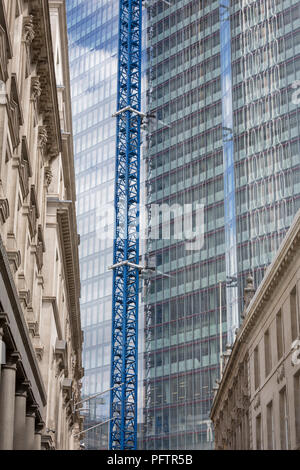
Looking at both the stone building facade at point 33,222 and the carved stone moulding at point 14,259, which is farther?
the carved stone moulding at point 14,259

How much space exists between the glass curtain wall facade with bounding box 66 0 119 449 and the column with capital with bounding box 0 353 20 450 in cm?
10460

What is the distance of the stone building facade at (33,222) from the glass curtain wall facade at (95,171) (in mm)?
80869

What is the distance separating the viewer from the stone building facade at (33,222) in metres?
28.2

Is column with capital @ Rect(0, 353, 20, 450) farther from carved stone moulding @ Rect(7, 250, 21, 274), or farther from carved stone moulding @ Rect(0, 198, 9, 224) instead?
carved stone moulding @ Rect(0, 198, 9, 224)

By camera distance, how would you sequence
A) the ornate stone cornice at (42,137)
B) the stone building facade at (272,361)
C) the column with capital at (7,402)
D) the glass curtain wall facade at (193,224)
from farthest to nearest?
the glass curtain wall facade at (193,224)
the ornate stone cornice at (42,137)
the stone building facade at (272,361)
the column with capital at (7,402)

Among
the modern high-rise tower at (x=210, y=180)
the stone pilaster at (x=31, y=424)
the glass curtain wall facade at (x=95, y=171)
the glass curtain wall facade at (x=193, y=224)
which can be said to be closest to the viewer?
the stone pilaster at (x=31, y=424)

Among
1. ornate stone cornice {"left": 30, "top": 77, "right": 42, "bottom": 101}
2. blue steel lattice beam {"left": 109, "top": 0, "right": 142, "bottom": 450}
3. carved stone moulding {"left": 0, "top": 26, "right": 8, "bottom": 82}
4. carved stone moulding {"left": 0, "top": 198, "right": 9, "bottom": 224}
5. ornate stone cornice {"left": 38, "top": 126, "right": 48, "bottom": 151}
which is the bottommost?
carved stone moulding {"left": 0, "top": 198, "right": 9, "bottom": 224}

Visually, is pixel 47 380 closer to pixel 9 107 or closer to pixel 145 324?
pixel 9 107

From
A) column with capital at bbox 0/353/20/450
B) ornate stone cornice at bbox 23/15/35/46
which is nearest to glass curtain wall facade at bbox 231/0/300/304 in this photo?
ornate stone cornice at bbox 23/15/35/46

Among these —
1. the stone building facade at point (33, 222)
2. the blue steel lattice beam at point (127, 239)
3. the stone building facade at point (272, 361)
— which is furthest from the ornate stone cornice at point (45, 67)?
the blue steel lattice beam at point (127, 239)

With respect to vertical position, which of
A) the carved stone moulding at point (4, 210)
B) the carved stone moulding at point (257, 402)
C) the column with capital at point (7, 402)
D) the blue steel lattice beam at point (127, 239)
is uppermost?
the blue steel lattice beam at point (127, 239)

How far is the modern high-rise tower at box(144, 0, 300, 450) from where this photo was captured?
358 ft

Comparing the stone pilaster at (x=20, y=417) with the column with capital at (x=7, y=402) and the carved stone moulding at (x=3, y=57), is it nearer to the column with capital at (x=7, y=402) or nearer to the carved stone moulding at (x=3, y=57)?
the column with capital at (x=7, y=402)

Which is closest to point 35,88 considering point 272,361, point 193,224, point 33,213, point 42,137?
point 42,137
